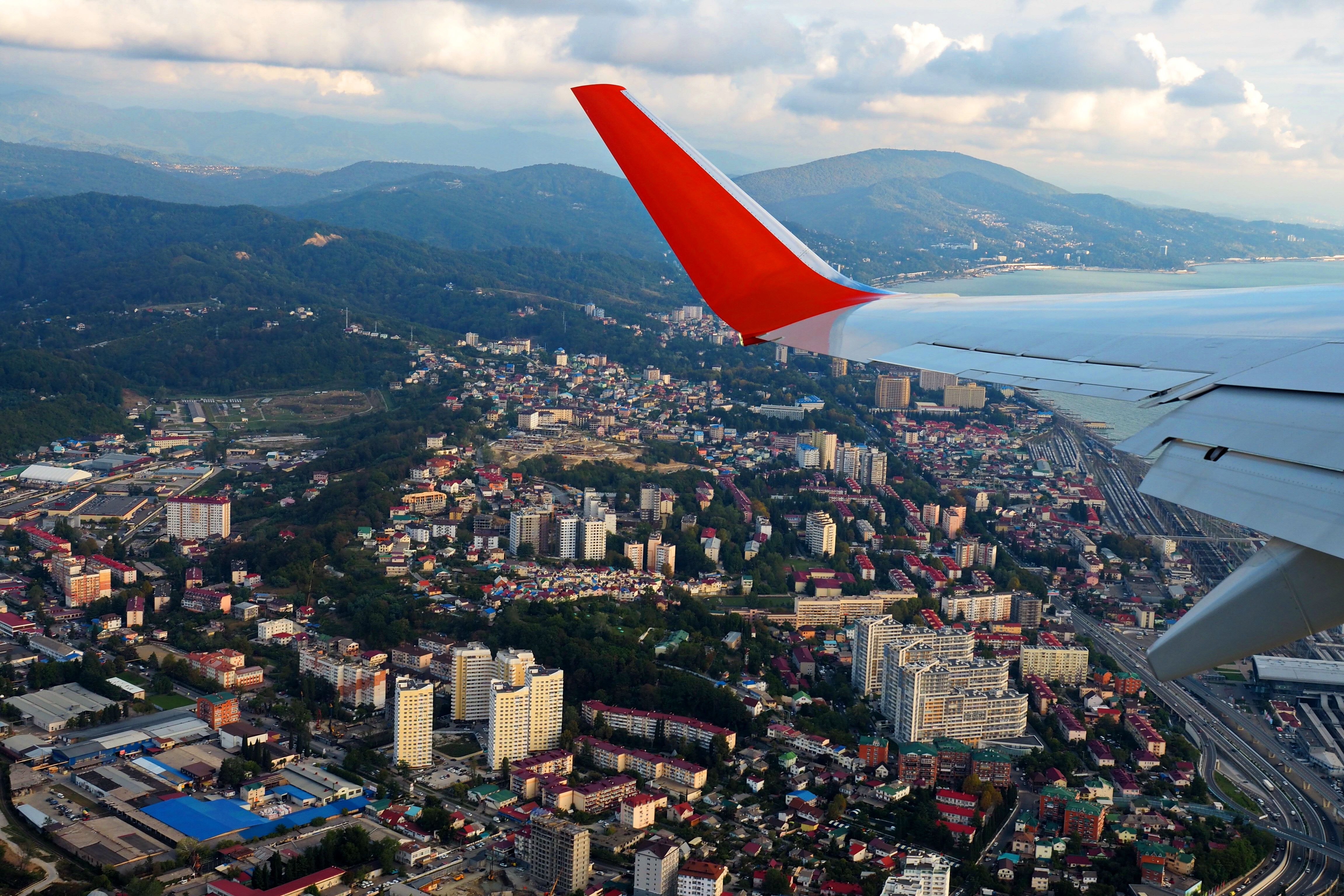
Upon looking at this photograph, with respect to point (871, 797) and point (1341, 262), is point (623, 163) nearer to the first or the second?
point (871, 797)

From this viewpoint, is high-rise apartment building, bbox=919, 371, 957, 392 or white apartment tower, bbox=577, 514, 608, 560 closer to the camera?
white apartment tower, bbox=577, 514, 608, 560

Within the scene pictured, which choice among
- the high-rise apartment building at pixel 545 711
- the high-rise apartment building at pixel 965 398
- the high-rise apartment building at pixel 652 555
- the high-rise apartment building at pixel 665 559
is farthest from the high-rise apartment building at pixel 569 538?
the high-rise apartment building at pixel 965 398

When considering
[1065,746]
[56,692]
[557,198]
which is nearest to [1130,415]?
[1065,746]

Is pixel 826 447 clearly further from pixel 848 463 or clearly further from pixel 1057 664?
pixel 1057 664

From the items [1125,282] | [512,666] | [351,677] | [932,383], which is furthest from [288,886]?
[932,383]

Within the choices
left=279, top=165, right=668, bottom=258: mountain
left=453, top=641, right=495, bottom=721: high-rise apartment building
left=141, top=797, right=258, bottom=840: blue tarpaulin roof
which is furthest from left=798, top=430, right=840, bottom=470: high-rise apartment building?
left=279, top=165, right=668, bottom=258: mountain

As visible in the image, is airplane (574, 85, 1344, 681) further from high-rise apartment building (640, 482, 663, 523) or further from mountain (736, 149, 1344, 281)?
mountain (736, 149, 1344, 281)
